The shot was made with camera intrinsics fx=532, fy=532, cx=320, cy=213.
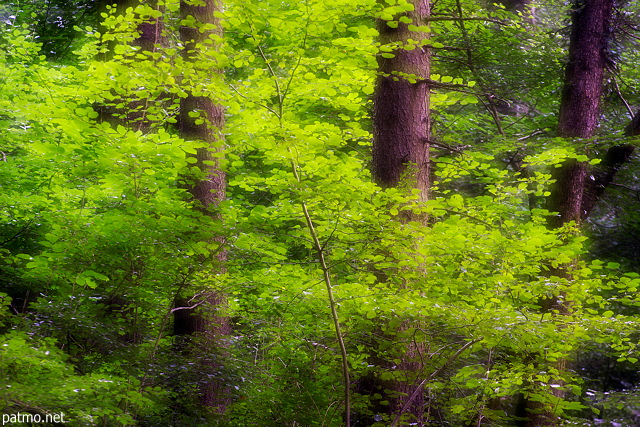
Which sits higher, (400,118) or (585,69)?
(585,69)

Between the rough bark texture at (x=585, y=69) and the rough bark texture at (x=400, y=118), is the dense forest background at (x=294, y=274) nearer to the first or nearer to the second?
the rough bark texture at (x=400, y=118)

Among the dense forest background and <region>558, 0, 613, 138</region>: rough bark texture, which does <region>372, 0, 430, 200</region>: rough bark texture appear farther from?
<region>558, 0, 613, 138</region>: rough bark texture

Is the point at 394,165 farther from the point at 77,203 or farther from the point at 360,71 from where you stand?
the point at 77,203

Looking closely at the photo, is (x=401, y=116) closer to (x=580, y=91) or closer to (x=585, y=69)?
(x=580, y=91)

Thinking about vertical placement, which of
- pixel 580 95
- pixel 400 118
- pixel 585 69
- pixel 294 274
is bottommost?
pixel 294 274

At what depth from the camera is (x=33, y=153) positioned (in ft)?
23.6

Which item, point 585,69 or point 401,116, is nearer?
point 401,116

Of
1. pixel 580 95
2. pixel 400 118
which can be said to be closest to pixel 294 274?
pixel 400 118

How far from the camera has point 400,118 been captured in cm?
552

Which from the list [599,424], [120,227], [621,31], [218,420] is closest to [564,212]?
[621,31]

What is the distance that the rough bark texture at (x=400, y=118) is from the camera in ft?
17.9

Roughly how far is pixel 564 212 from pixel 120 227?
5929 mm

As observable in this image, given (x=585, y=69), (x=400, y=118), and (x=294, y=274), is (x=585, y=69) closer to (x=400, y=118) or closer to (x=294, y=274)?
(x=400, y=118)

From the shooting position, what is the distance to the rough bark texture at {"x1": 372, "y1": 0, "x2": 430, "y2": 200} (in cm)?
546
